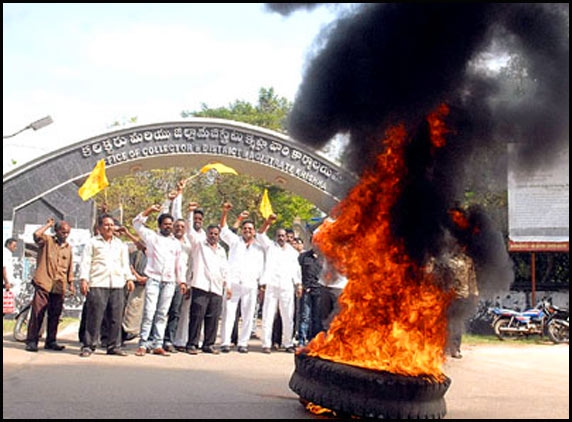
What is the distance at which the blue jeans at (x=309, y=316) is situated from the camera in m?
9.98

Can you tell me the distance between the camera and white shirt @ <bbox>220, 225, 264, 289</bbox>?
9.67m

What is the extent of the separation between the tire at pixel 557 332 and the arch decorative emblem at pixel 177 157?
15.6 ft

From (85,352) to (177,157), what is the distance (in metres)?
6.36

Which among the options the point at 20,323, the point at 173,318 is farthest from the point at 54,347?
the point at 173,318

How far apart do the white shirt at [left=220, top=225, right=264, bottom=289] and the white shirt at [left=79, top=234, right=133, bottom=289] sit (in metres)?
1.59

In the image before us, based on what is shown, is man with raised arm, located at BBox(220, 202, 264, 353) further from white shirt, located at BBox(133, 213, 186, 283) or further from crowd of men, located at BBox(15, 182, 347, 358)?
white shirt, located at BBox(133, 213, 186, 283)

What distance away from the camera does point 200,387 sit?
623cm

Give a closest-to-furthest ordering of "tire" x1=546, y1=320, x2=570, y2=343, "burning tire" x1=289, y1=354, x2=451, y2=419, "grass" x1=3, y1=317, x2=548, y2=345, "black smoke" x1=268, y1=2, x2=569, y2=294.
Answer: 1. "burning tire" x1=289, y1=354, x2=451, y2=419
2. "black smoke" x1=268, y1=2, x2=569, y2=294
3. "grass" x1=3, y1=317, x2=548, y2=345
4. "tire" x1=546, y1=320, x2=570, y2=343

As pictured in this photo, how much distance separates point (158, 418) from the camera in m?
4.86

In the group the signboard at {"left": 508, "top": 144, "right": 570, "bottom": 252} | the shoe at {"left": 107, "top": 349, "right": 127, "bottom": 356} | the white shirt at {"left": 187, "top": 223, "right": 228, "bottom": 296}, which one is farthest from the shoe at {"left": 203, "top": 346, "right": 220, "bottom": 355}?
the signboard at {"left": 508, "top": 144, "right": 570, "bottom": 252}

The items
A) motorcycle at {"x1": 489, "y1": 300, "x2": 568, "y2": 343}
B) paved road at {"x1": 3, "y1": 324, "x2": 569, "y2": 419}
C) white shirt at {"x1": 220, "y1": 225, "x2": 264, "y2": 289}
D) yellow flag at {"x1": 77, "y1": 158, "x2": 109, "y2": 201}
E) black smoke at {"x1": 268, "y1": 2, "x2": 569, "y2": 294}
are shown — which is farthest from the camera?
motorcycle at {"x1": 489, "y1": 300, "x2": 568, "y2": 343}

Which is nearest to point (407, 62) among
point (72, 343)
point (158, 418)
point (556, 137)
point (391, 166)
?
point (391, 166)

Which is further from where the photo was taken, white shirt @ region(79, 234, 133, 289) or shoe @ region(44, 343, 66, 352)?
shoe @ region(44, 343, 66, 352)

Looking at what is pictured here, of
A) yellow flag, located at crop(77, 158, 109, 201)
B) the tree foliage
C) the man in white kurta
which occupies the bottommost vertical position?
the man in white kurta
